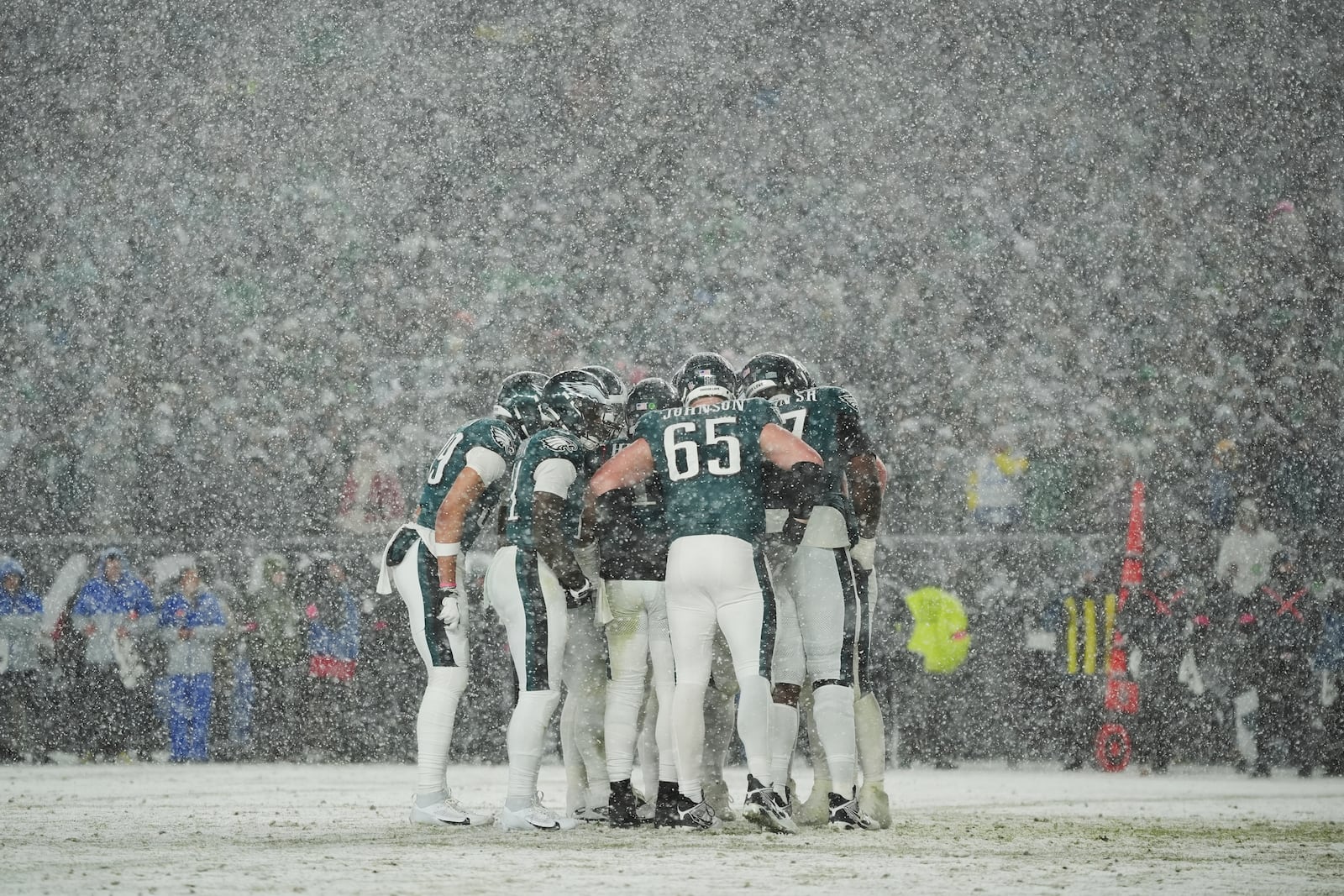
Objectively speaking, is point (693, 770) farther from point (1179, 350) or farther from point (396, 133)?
point (396, 133)

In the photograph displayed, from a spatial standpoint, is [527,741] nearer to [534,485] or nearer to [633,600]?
[633,600]

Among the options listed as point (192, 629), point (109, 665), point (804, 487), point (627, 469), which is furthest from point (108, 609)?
point (804, 487)

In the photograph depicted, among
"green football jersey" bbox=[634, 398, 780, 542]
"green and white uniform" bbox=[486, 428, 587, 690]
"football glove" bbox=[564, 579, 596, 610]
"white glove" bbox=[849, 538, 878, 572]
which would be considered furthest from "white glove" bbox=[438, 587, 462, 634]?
"white glove" bbox=[849, 538, 878, 572]

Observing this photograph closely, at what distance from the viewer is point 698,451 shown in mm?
7996

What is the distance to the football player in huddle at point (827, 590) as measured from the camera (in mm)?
8297

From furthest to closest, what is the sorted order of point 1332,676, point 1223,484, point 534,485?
1. point 1223,484
2. point 1332,676
3. point 534,485

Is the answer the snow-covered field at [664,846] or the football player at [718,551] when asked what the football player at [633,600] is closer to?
the football player at [718,551]

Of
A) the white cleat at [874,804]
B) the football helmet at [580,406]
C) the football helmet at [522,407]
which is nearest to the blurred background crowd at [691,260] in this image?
the white cleat at [874,804]

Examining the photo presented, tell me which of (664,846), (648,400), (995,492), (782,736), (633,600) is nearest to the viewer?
(664,846)

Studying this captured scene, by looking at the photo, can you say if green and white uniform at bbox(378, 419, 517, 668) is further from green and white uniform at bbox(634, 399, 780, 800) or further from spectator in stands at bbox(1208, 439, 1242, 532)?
spectator in stands at bbox(1208, 439, 1242, 532)

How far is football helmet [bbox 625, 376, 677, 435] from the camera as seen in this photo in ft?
28.8

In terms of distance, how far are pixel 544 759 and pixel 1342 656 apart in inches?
242

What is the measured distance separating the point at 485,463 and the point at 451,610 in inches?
27.1

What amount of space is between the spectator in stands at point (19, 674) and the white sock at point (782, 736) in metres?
8.22
